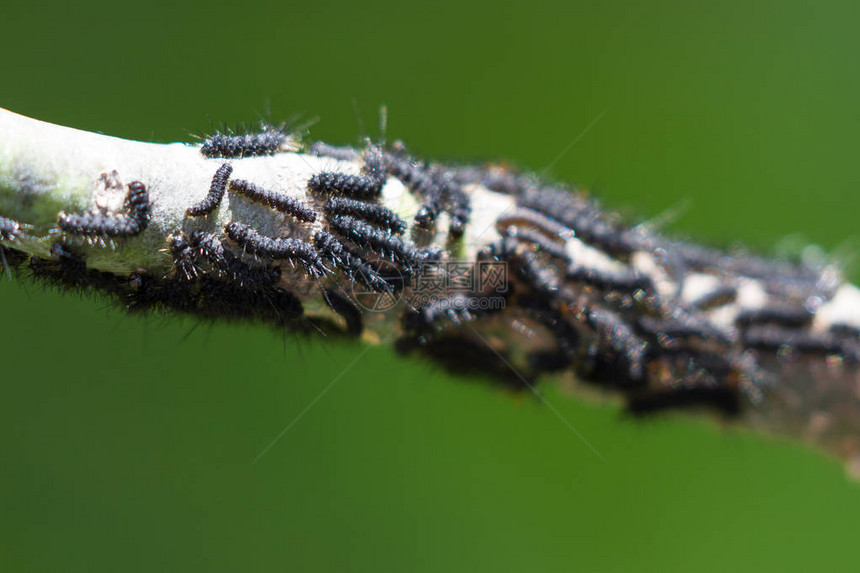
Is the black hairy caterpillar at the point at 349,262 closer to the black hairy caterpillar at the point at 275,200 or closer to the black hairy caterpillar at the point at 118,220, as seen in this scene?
the black hairy caterpillar at the point at 275,200

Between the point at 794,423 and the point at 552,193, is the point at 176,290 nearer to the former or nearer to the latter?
the point at 552,193

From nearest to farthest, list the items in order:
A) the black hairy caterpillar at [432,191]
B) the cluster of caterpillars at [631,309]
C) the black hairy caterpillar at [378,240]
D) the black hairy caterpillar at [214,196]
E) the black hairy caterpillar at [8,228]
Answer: the black hairy caterpillar at [8,228], the black hairy caterpillar at [214,196], the black hairy caterpillar at [378,240], the black hairy caterpillar at [432,191], the cluster of caterpillars at [631,309]

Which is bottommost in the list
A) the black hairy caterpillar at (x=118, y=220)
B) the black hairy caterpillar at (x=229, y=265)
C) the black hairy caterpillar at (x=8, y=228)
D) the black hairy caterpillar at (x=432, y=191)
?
the black hairy caterpillar at (x=8, y=228)

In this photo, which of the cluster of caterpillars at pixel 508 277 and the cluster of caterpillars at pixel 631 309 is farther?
the cluster of caterpillars at pixel 631 309

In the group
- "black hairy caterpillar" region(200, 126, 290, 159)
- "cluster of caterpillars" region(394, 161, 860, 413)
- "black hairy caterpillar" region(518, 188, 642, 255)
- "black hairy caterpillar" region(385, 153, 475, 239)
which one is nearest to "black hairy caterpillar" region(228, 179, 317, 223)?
"black hairy caterpillar" region(200, 126, 290, 159)

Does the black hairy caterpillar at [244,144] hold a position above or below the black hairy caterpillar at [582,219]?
below

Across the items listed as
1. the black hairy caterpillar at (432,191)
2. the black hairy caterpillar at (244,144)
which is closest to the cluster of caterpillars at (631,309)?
the black hairy caterpillar at (432,191)

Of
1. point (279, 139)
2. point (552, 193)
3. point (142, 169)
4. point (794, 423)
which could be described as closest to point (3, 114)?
point (142, 169)

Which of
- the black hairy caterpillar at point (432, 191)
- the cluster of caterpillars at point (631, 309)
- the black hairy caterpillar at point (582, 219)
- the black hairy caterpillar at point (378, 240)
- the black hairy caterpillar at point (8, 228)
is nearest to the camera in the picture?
the black hairy caterpillar at point (8, 228)
